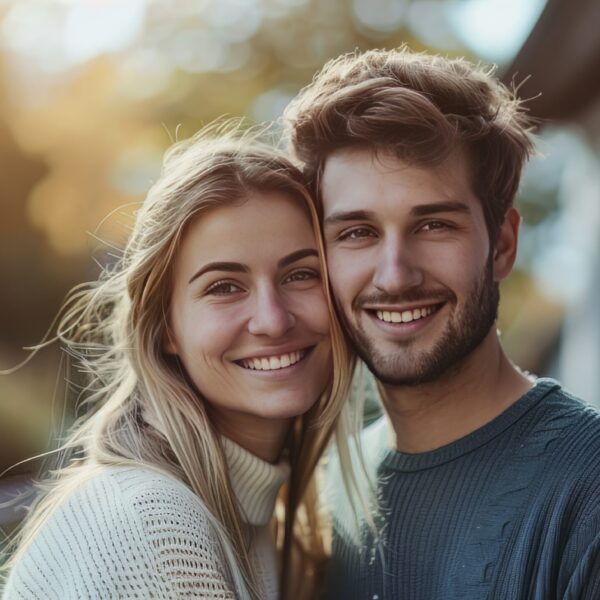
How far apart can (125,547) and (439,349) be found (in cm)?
83

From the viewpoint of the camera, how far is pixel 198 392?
2.18 meters

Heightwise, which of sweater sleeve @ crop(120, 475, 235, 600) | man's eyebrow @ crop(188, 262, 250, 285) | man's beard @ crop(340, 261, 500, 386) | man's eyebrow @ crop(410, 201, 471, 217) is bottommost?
sweater sleeve @ crop(120, 475, 235, 600)

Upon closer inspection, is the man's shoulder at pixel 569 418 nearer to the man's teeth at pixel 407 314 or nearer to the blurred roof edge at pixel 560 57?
the man's teeth at pixel 407 314

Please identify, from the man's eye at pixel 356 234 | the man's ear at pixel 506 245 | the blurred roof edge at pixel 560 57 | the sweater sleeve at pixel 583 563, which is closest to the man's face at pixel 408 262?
the man's eye at pixel 356 234

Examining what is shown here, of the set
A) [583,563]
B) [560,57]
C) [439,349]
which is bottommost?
[583,563]

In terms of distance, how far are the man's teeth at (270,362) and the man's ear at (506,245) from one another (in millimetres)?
542

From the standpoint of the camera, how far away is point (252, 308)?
2.07 m

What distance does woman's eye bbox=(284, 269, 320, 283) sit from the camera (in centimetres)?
213

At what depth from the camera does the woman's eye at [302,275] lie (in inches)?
83.9

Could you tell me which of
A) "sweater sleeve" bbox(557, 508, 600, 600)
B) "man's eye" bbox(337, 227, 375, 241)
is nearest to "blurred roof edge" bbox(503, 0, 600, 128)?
"man's eye" bbox(337, 227, 375, 241)

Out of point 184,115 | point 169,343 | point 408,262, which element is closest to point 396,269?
point 408,262

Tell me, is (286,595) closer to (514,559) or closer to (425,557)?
(425,557)

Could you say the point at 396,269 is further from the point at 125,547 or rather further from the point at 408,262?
the point at 125,547

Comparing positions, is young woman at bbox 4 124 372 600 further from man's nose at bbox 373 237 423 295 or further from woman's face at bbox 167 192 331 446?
man's nose at bbox 373 237 423 295
